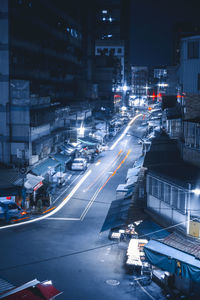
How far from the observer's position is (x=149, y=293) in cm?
1819

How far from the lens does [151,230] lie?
20312mm

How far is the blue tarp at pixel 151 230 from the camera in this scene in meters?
19.7

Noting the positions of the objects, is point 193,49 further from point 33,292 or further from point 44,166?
point 44,166

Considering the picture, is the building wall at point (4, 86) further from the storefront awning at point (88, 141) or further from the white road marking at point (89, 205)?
the storefront awning at point (88, 141)

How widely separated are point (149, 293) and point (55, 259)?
22.1ft

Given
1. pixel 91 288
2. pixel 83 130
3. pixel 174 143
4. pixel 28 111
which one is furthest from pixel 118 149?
pixel 91 288

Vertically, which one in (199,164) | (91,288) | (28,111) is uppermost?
(28,111)

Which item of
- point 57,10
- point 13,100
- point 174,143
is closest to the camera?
point 174,143

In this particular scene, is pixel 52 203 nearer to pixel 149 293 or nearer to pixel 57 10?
pixel 149 293

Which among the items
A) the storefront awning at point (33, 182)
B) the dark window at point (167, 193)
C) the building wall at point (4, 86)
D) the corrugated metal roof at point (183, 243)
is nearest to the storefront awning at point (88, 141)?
the building wall at point (4, 86)

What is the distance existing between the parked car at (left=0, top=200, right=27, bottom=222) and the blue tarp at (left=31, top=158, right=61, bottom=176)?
23.3 ft

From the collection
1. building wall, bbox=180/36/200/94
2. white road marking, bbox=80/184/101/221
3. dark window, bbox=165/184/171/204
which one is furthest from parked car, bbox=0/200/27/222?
building wall, bbox=180/36/200/94

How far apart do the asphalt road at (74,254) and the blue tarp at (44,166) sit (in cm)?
383

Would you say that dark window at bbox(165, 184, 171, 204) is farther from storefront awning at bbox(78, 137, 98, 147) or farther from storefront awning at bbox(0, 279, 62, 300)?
storefront awning at bbox(78, 137, 98, 147)
